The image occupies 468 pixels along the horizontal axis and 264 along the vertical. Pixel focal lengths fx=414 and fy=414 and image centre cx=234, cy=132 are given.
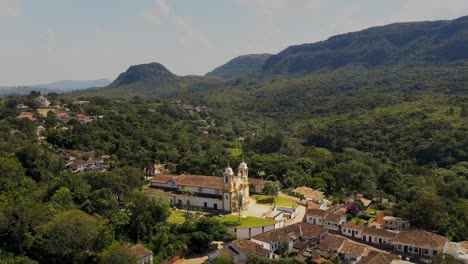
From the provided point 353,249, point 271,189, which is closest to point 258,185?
point 271,189

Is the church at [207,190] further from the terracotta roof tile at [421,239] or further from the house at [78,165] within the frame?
the terracotta roof tile at [421,239]

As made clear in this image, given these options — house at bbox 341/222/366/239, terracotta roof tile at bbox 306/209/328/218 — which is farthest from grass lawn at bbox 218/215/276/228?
house at bbox 341/222/366/239

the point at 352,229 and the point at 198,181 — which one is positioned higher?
the point at 198,181

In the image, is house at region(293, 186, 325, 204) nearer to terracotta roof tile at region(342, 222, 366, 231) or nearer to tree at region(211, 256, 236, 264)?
terracotta roof tile at region(342, 222, 366, 231)

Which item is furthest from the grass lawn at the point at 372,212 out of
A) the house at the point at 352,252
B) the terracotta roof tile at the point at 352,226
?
the house at the point at 352,252

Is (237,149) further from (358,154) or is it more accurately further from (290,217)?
(290,217)

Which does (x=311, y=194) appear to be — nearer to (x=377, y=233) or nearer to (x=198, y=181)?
(x=377, y=233)

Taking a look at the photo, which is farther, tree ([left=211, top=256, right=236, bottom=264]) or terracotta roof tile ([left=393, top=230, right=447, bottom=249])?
terracotta roof tile ([left=393, top=230, right=447, bottom=249])
